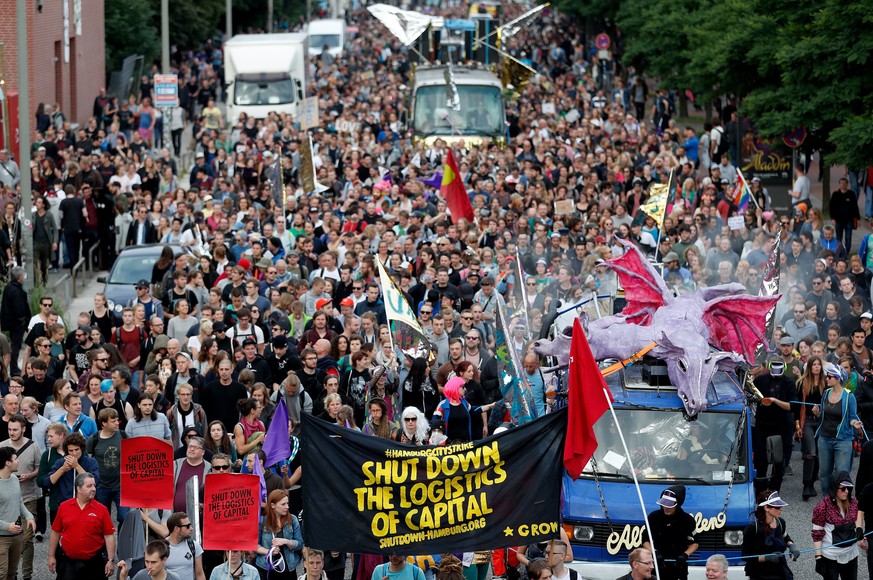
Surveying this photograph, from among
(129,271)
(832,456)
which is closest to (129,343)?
(129,271)

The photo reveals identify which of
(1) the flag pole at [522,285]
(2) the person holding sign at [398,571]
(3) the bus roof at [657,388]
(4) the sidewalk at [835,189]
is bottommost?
(4) the sidewalk at [835,189]

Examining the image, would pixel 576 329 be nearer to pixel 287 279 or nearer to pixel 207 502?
pixel 207 502

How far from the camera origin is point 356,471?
1083cm

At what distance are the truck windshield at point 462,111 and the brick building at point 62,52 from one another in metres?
9.01

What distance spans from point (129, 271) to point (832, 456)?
10.8 metres

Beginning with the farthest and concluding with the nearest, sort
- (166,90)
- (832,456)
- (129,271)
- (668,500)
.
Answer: (166,90), (129,271), (832,456), (668,500)

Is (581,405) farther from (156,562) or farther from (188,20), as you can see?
(188,20)

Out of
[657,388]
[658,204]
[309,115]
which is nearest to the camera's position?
[657,388]

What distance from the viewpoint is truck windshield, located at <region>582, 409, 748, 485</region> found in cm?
1270

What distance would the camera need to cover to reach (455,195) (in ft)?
80.8

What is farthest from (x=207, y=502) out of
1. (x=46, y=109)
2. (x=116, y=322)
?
(x=46, y=109)

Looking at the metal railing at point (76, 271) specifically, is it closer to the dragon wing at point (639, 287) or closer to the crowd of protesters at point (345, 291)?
the crowd of protesters at point (345, 291)

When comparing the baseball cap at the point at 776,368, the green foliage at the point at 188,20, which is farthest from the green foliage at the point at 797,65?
the green foliage at the point at 188,20

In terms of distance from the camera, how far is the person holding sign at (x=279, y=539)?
1199 cm
